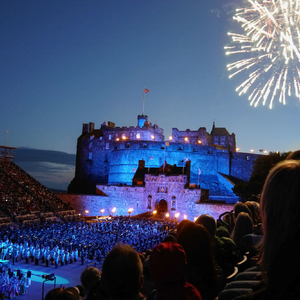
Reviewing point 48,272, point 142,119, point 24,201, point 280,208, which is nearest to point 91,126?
point 142,119

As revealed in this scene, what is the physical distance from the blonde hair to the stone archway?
36372 millimetres

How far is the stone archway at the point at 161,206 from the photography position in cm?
3762

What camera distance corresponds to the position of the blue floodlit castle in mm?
37625

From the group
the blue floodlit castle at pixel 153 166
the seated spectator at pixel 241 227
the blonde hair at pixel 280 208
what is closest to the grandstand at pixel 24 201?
the blue floodlit castle at pixel 153 166

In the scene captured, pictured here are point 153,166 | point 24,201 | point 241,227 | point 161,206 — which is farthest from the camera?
point 153,166

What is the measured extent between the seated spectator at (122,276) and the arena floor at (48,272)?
33.2ft

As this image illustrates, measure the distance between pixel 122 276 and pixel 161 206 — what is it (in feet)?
119

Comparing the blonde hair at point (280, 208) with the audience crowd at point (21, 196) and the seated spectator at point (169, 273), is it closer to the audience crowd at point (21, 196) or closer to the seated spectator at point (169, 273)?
the seated spectator at point (169, 273)

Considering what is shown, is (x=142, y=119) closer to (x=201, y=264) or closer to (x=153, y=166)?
(x=153, y=166)

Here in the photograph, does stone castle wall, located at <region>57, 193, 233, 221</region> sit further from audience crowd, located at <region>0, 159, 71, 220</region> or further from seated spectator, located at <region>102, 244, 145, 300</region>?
seated spectator, located at <region>102, 244, 145, 300</region>

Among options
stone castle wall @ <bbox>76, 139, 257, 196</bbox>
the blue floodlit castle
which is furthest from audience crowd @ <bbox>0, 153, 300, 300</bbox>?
stone castle wall @ <bbox>76, 139, 257, 196</bbox>

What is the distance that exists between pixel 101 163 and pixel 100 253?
34.3m

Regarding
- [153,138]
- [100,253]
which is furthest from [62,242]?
[153,138]

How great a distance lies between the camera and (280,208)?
1.76 meters
